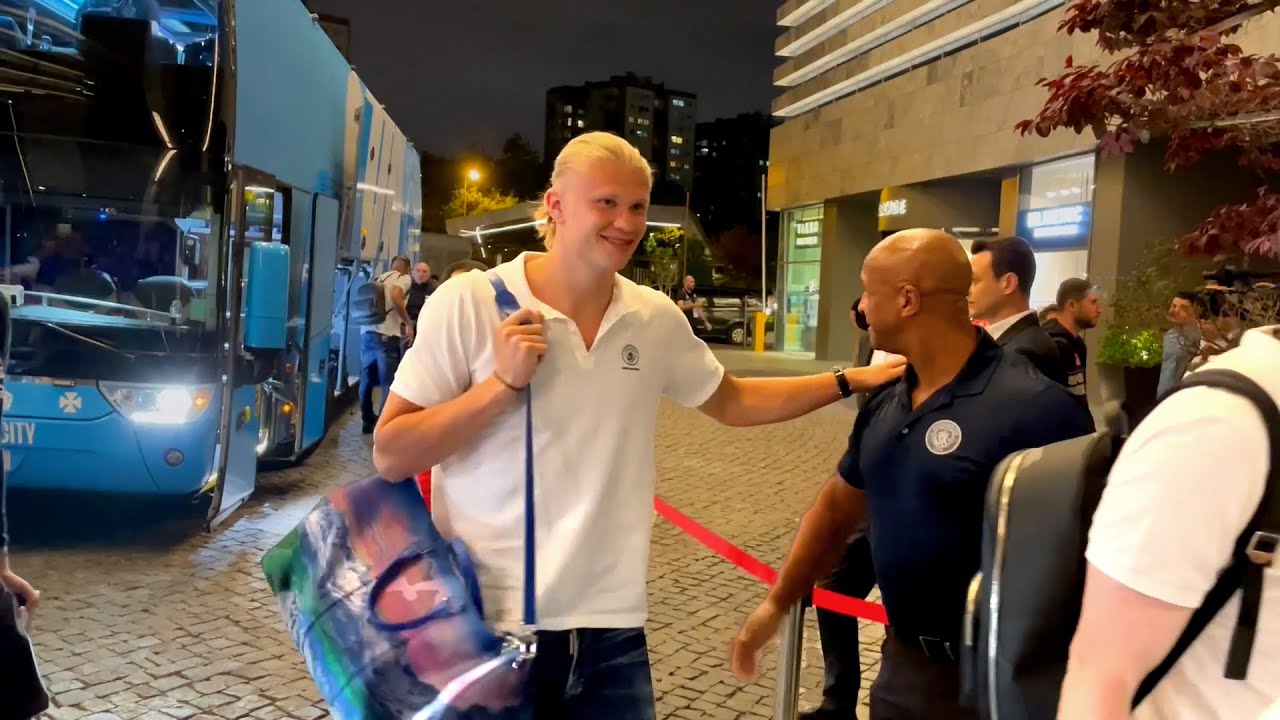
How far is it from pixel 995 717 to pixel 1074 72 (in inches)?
154

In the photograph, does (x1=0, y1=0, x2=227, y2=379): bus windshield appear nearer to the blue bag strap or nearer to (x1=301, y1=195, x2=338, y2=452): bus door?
(x1=301, y1=195, x2=338, y2=452): bus door

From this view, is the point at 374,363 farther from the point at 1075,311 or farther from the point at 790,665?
the point at 790,665

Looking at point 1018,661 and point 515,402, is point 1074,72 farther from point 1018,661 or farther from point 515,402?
point 1018,661

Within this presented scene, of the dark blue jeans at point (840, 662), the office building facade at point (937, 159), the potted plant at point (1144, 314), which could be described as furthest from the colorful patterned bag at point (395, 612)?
the potted plant at point (1144, 314)

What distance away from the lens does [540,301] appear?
236cm

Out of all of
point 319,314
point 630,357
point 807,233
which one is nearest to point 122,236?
point 319,314

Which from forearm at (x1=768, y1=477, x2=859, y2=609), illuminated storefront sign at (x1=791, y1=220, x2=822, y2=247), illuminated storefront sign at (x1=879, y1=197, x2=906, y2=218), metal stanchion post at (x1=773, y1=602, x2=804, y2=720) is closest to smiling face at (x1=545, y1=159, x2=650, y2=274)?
forearm at (x1=768, y1=477, x2=859, y2=609)

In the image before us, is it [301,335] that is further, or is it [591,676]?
[301,335]

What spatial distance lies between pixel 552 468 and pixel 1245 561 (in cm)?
138

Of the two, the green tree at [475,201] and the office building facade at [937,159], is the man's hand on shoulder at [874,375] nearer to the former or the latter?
the office building facade at [937,159]

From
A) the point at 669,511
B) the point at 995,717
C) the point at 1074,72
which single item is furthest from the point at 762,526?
the point at 995,717

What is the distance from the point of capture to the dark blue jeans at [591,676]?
2230 mm

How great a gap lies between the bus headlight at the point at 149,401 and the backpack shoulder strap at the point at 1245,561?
5993 mm

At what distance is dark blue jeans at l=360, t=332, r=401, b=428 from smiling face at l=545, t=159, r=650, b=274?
8.81 metres
